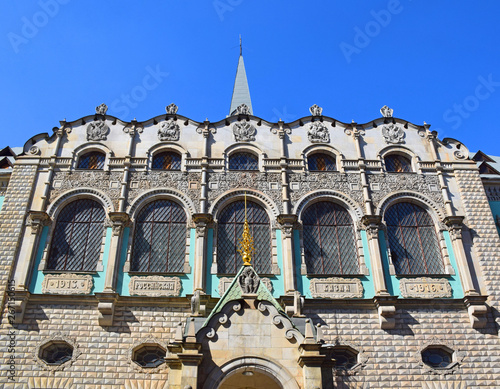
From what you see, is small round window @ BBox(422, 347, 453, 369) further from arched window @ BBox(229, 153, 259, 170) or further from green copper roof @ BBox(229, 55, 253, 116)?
green copper roof @ BBox(229, 55, 253, 116)

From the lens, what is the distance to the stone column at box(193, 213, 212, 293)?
1884 cm

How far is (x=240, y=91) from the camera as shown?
35781 millimetres

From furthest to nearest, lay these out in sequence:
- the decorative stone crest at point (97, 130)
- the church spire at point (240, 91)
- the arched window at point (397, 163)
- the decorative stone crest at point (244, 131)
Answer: the church spire at point (240, 91) < the decorative stone crest at point (244, 131) < the arched window at point (397, 163) < the decorative stone crest at point (97, 130)

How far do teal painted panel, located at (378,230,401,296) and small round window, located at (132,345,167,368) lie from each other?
894 centimetres

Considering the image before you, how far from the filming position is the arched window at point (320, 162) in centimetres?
2267

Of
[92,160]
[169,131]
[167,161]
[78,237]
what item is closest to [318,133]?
[169,131]

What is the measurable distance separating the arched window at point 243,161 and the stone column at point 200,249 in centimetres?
325

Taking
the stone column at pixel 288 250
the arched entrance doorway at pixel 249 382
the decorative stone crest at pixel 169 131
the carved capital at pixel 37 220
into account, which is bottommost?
the arched entrance doorway at pixel 249 382

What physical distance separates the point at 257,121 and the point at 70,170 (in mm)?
8790

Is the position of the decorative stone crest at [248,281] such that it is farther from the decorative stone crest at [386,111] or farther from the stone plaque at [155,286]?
the decorative stone crest at [386,111]

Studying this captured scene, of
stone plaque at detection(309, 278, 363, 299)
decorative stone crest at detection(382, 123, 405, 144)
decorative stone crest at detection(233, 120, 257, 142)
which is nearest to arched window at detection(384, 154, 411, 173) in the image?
decorative stone crest at detection(382, 123, 405, 144)

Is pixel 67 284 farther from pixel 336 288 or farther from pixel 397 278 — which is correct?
pixel 397 278

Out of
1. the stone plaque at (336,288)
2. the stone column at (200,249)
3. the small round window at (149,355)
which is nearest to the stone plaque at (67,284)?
the small round window at (149,355)

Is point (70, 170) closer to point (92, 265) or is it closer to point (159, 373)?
point (92, 265)
